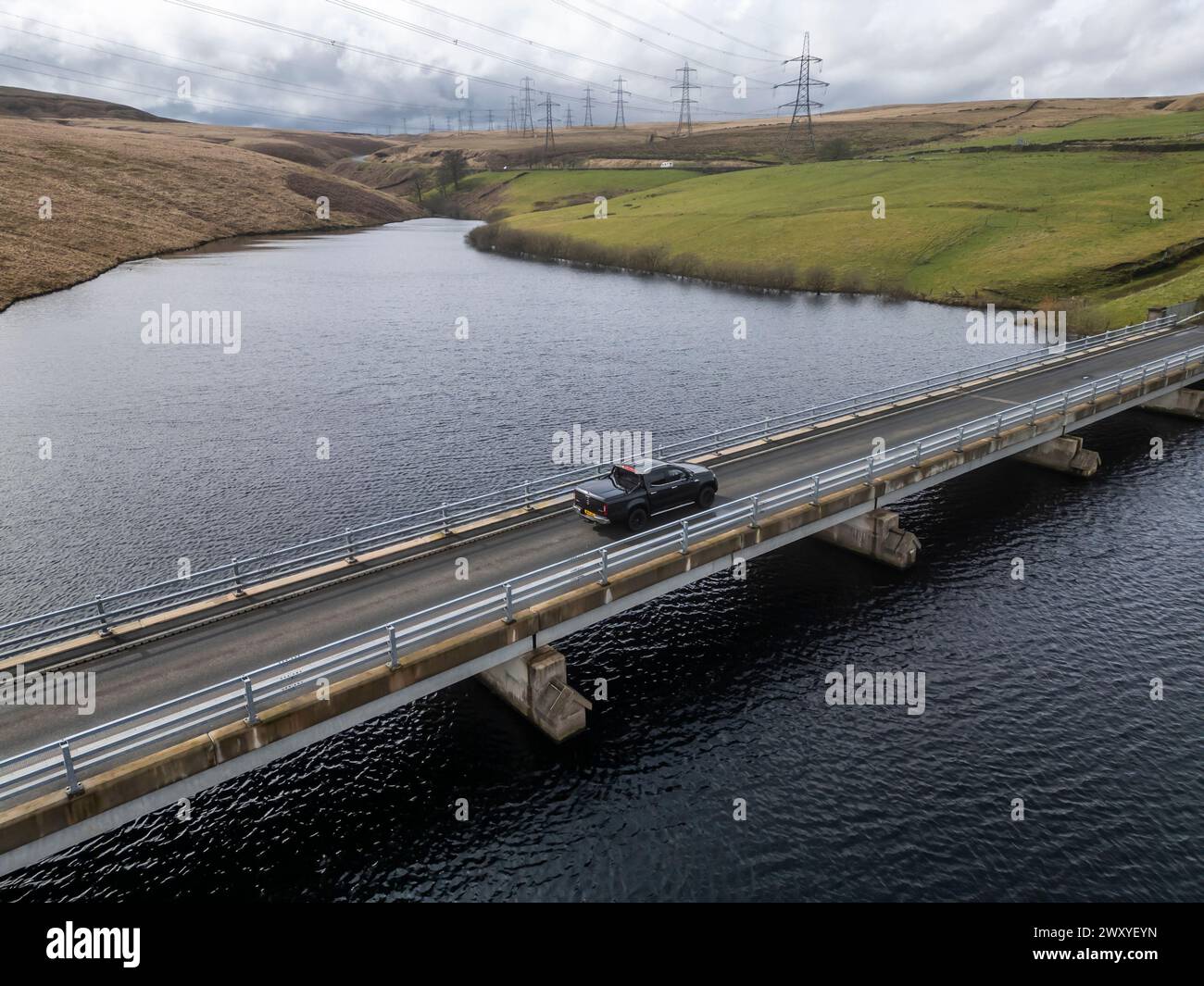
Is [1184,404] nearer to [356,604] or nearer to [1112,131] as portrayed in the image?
[356,604]

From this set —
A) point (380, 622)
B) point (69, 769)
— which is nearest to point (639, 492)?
point (380, 622)

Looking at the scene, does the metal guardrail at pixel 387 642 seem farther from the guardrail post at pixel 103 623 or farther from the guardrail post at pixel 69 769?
the guardrail post at pixel 103 623

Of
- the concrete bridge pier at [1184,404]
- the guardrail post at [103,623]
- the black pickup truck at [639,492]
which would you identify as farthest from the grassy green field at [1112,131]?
the guardrail post at [103,623]

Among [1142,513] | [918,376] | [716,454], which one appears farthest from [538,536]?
[918,376]

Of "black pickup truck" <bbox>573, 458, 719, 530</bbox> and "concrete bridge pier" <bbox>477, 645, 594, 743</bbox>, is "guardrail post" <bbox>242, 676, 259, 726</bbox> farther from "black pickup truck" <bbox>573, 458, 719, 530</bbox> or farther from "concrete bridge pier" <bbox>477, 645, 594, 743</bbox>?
"black pickup truck" <bbox>573, 458, 719, 530</bbox>
